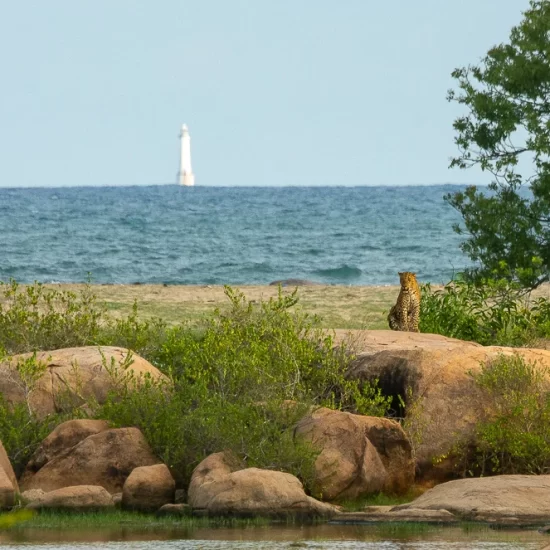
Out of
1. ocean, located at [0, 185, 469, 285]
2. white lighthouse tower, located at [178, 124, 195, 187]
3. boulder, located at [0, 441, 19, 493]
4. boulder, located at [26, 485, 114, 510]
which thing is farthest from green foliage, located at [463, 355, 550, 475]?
white lighthouse tower, located at [178, 124, 195, 187]

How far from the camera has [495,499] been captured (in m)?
11.9

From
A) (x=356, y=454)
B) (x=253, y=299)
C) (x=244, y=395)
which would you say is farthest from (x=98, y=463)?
(x=253, y=299)

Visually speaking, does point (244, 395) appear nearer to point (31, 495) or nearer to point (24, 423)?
point (24, 423)

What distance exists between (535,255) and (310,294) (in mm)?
12473

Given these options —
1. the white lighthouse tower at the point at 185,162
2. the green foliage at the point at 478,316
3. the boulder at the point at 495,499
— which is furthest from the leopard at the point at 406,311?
the white lighthouse tower at the point at 185,162

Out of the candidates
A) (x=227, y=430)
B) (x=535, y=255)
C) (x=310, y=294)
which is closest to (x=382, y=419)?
(x=227, y=430)

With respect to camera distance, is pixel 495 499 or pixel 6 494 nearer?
pixel 495 499

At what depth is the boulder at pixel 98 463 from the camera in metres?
12.8

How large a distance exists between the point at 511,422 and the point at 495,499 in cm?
187

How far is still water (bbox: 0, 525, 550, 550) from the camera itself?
10.6m

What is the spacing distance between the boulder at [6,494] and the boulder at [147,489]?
3.46 ft

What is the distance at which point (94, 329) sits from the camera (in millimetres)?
16859

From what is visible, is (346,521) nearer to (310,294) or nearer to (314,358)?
(314,358)

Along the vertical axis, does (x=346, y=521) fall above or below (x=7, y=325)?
below
